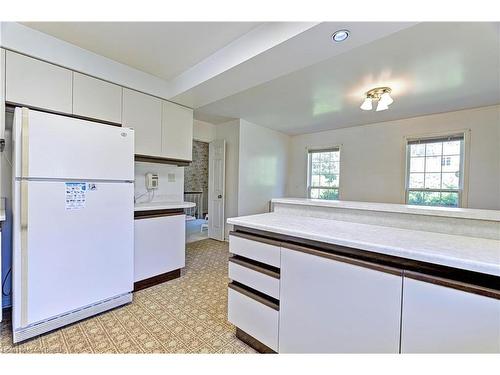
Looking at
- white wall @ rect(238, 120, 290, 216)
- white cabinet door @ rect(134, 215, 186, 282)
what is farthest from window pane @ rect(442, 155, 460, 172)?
white cabinet door @ rect(134, 215, 186, 282)

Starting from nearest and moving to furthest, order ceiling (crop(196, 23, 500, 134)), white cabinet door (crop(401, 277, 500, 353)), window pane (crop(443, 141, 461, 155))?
white cabinet door (crop(401, 277, 500, 353)), ceiling (crop(196, 23, 500, 134)), window pane (crop(443, 141, 461, 155))

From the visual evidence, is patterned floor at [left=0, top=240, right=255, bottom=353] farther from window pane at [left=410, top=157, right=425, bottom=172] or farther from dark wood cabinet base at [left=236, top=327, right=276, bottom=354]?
window pane at [left=410, top=157, right=425, bottom=172]

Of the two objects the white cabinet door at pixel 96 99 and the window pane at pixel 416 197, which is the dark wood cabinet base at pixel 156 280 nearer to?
the white cabinet door at pixel 96 99

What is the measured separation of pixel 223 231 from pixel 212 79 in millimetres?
3019

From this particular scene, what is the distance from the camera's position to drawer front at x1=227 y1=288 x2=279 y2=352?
1.43m

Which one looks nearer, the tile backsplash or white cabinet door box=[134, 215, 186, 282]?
white cabinet door box=[134, 215, 186, 282]

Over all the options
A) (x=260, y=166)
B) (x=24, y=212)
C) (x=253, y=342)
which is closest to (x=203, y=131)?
(x=260, y=166)

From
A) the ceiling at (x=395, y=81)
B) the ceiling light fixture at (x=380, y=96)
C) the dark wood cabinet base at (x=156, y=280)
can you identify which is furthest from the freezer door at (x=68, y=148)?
the ceiling light fixture at (x=380, y=96)

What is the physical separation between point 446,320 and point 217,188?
4.09 meters

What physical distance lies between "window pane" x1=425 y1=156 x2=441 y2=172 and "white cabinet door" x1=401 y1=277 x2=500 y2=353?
407 cm

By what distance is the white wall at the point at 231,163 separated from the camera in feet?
14.4

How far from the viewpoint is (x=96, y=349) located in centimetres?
156

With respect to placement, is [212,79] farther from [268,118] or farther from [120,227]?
[268,118]
